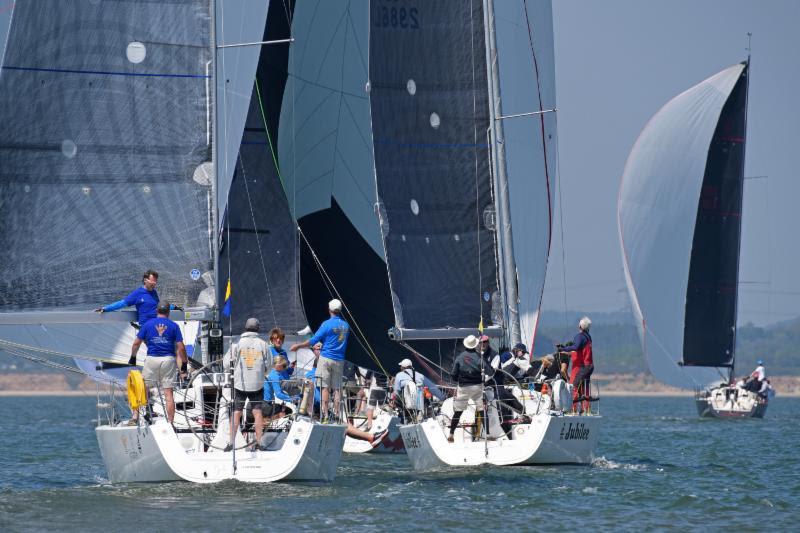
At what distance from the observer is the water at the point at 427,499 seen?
46.3 ft

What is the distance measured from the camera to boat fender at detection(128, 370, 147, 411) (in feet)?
51.3

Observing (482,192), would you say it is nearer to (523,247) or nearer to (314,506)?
(523,247)

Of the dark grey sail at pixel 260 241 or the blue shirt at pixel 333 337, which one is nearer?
the blue shirt at pixel 333 337

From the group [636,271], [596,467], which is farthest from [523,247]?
[636,271]

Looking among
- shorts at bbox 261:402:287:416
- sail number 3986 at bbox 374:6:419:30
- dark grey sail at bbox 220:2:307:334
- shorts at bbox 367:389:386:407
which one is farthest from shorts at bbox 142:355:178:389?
dark grey sail at bbox 220:2:307:334

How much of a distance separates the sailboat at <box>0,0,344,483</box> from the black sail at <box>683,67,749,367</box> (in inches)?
1060

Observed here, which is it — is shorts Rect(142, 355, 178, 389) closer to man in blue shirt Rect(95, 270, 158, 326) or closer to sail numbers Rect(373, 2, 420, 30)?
man in blue shirt Rect(95, 270, 158, 326)

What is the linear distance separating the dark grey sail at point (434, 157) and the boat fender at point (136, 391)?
681 centimetres

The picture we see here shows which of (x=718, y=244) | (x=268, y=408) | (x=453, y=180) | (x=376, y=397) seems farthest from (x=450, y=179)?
(x=718, y=244)

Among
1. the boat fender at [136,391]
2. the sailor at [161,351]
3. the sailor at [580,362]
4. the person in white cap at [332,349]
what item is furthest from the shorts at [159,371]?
the sailor at [580,362]

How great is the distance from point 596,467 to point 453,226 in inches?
183

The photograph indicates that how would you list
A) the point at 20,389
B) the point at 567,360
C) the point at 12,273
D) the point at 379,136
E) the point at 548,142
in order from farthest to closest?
1. the point at 20,389
2. the point at 548,142
3. the point at 379,136
4. the point at 567,360
5. the point at 12,273

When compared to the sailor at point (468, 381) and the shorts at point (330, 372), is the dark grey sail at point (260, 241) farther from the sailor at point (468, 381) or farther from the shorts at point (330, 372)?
the shorts at point (330, 372)

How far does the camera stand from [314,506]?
48.5 ft
